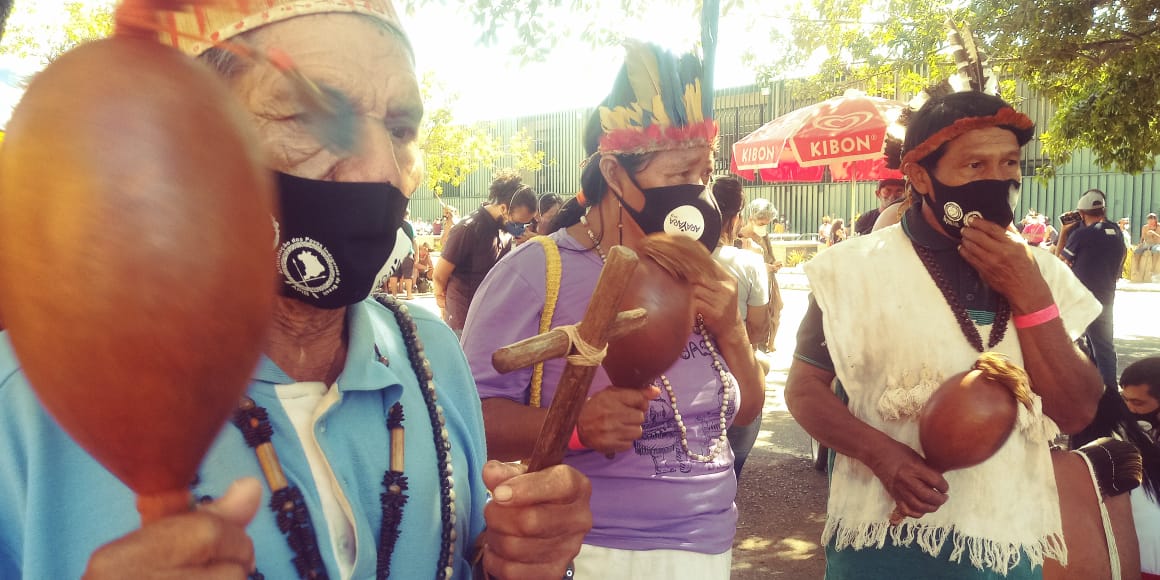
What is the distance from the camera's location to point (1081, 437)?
12.0ft

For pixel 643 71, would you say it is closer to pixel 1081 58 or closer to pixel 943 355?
pixel 943 355

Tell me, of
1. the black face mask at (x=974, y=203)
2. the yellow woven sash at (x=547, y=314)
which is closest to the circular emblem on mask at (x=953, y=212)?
the black face mask at (x=974, y=203)

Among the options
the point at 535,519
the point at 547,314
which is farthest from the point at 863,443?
the point at 535,519

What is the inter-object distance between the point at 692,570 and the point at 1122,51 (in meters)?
5.53

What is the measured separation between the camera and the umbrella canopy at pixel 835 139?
806cm

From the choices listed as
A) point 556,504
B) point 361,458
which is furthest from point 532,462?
point 361,458

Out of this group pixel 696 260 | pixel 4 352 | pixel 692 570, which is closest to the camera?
pixel 4 352

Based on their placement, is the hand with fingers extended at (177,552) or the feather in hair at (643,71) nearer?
the hand with fingers extended at (177,552)

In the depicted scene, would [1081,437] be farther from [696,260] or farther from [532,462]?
[532,462]

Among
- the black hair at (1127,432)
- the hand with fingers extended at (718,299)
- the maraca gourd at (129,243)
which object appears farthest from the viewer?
the black hair at (1127,432)

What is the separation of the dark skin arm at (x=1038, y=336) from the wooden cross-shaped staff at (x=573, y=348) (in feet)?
5.74

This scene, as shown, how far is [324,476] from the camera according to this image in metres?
1.19

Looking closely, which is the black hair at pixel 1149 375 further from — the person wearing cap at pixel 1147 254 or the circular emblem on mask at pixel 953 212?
the person wearing cap at pixel 1147 254

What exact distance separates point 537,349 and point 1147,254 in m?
22.9
